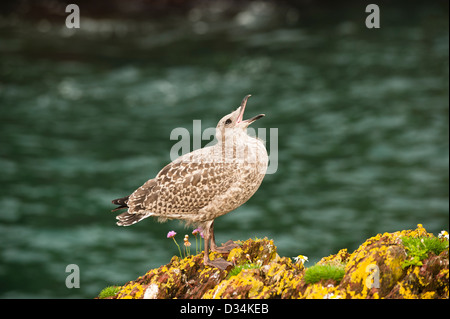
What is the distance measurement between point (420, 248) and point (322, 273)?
1.44 m

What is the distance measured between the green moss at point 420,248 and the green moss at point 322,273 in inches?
36.6

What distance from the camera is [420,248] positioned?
31.2 ft

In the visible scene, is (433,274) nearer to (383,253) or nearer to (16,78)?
(383,253)

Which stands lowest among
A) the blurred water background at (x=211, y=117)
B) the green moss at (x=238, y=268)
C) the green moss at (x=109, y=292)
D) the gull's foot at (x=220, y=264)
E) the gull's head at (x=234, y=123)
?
the green moss at (x=109, y=292)

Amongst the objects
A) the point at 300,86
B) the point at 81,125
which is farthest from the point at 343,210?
the point at 81,125

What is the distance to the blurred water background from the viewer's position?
40.5 meters

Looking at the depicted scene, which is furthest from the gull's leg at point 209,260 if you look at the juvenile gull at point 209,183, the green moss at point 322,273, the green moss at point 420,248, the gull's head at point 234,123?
the green moss at point 420,248

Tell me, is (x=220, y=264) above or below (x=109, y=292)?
above

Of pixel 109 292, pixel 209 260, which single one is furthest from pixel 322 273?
pixel 109 292

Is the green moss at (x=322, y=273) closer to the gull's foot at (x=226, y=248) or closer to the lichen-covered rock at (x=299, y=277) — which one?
the lichen-covered rock at (x=299, y=277)

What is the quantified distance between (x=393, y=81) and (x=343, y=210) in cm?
2152

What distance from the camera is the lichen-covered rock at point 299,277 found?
9.25 m

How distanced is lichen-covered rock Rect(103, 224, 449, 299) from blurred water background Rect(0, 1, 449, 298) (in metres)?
25.2

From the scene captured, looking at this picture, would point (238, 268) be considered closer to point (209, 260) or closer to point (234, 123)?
point (209, 260)
